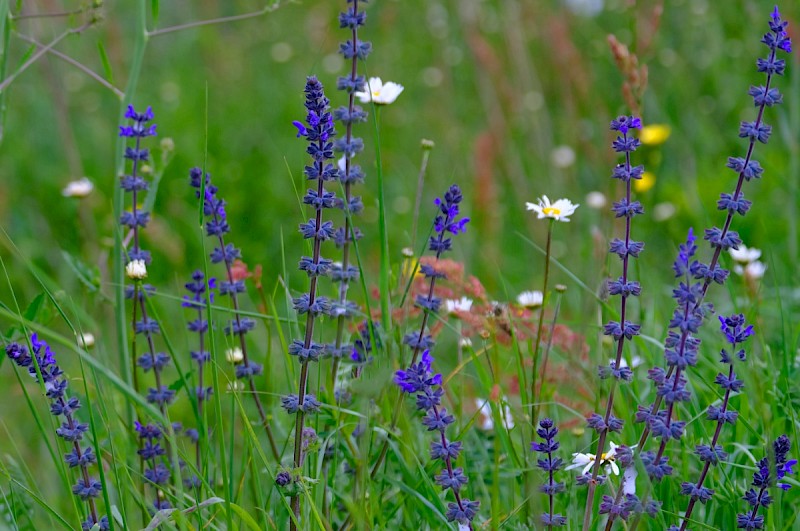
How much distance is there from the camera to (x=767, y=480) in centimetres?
153

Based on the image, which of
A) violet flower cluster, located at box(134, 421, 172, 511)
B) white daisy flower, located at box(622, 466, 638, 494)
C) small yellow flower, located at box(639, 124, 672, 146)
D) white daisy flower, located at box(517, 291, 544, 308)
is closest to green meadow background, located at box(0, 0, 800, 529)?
small yellow flower, located at box(639, 124, 672, 146)

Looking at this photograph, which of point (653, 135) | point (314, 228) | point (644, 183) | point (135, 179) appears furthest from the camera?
point (653, 135)

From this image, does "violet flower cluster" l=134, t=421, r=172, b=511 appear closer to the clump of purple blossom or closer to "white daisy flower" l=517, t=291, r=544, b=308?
the clump of purple blossom

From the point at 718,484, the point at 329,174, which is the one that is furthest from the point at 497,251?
the point at 329,174

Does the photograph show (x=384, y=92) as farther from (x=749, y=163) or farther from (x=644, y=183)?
(x=644, y=183)

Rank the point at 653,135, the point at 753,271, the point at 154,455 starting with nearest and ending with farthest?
the point at 154,455
the point at 753,271
the point at 653,135

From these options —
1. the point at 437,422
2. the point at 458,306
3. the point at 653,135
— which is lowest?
the point at 437,422

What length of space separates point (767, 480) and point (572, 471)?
1.45ft

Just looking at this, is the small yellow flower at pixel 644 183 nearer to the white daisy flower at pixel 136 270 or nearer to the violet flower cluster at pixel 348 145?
the violet flower cluster at pixel 348 145

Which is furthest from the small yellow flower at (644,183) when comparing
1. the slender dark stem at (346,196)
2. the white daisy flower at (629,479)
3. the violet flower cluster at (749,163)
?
the white daisy flower at (629,479)

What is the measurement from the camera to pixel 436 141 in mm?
5449

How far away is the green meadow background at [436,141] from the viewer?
13.0 ft

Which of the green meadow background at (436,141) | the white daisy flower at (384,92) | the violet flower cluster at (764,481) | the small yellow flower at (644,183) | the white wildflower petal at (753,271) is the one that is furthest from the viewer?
the green meadow background at (436,141)

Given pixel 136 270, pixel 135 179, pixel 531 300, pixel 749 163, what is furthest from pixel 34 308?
pixel 749 163
